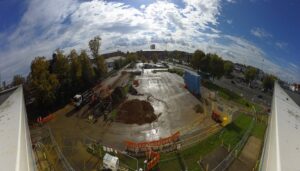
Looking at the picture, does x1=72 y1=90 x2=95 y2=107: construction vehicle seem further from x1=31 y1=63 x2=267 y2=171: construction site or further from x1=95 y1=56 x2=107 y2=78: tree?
x1=95 y1=56 x2=107 y2=78: tree

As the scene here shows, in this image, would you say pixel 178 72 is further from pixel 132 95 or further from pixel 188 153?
pixel 188 153

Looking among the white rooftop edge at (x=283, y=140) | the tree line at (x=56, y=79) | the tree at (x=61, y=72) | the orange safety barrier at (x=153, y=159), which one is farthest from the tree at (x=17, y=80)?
the white rooftop edge at (x=283, y=140)

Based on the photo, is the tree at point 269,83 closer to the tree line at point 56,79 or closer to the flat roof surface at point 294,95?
the flat roof surface at point 294,95

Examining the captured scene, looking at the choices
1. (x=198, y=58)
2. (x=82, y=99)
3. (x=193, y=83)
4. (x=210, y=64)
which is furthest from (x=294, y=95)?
(x=198, y=58)

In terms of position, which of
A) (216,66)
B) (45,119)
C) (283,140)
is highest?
(216,66)

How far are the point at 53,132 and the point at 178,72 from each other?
47.3 meters

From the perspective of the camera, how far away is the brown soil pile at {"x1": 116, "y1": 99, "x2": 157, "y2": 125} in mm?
26641

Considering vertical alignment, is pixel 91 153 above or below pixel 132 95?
below

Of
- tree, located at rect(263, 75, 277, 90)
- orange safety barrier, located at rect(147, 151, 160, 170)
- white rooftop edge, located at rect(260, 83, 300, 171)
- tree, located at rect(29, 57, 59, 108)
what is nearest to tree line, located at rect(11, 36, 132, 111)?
tree, located at rect(29, 57, 59, 108)

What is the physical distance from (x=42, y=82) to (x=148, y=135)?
17.2 meters

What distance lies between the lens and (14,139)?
9.22 meters

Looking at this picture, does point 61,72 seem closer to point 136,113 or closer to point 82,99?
point 82,99

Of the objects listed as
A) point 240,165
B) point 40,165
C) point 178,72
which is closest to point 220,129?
point 240,165

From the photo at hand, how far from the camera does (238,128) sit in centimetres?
2597
